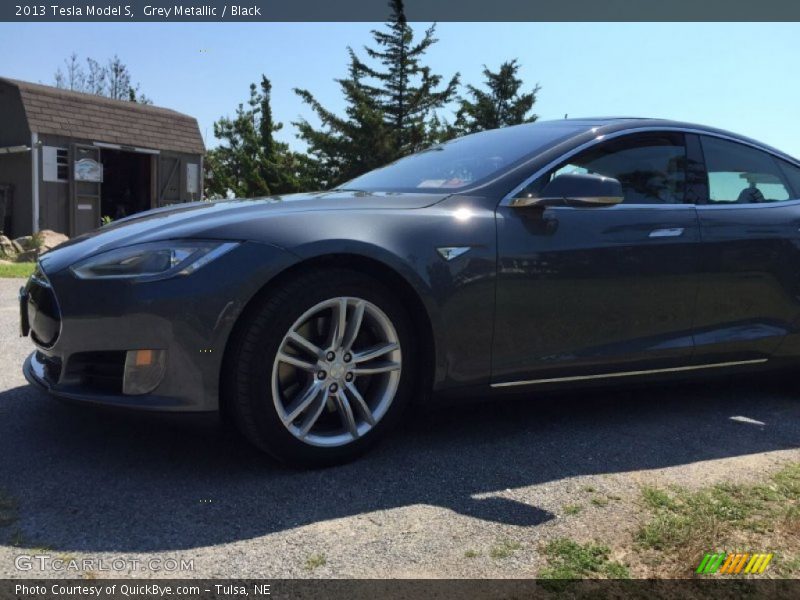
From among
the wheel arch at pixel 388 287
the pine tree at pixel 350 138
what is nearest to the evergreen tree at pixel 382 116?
the pine tree at pixel 350 138

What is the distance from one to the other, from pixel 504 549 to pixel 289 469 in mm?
934

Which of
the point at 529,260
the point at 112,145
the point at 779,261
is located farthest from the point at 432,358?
the point at 112,145

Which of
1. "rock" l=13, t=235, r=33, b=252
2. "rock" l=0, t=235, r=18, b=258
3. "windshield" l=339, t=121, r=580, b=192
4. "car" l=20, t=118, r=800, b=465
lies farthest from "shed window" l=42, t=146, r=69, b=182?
"car" l=20, t=118, r=800, b=465

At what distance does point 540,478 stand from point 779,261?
1885 millimetres

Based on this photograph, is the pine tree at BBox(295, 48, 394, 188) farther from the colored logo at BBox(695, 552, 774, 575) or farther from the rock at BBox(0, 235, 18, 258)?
the colored logo at BBox(695, 552, 774, 575)

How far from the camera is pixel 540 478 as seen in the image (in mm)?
2795

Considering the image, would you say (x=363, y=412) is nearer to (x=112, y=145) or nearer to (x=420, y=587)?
(x=420, y=587)

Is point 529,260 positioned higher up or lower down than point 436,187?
lower down

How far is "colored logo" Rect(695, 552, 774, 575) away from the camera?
6.82ft

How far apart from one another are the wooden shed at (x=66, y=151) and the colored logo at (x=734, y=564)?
1774cm

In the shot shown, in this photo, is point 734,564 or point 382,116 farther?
point 382,116

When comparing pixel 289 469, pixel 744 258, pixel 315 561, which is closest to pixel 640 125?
pixel 744 258

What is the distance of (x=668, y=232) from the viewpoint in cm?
341

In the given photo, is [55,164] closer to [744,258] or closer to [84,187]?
[84,187]
